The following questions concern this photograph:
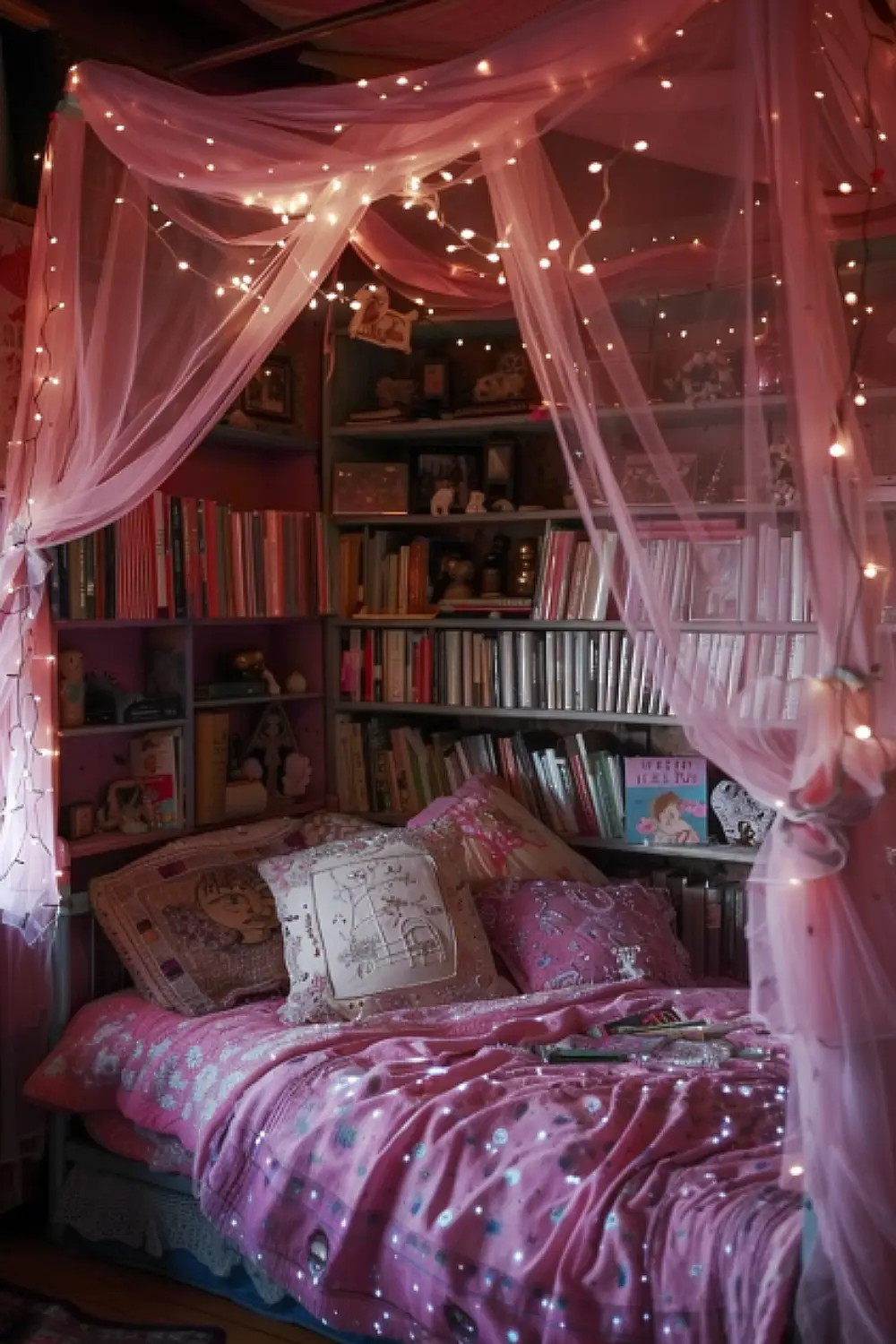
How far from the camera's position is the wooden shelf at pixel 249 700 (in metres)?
3.45

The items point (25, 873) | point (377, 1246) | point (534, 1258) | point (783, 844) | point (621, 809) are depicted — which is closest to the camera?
point (783, 844)

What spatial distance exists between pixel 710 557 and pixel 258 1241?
1.47m

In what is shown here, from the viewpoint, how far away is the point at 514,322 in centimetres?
355

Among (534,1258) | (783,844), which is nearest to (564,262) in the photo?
(783,844)

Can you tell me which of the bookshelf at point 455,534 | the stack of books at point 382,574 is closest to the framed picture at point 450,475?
the bookshelf at point 455,534

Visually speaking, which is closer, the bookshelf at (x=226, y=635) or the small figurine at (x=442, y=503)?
the bookshelf at (x=226, y=635)

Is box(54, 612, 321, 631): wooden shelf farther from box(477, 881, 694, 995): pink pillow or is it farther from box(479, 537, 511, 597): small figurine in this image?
box(477, 881, 694, 995): pink pillow

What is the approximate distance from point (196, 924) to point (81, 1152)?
56 cm

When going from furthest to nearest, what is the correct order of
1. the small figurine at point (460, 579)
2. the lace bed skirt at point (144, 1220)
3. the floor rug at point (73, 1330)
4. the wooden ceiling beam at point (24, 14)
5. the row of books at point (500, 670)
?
the small figurine at point (460, 579)
the row of books at point (500, 670)
the wooden ceiling beam at point (24, 14)
the lace bed skirt at point (144, 1220)
the floor rug at point (73, 1330)

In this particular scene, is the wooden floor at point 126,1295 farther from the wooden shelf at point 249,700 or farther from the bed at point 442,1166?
the wooden shelf at point 249,700

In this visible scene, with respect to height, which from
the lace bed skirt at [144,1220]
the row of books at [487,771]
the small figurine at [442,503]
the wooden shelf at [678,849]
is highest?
the small figurine at [442,503]

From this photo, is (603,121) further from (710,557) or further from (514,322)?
(514,322)

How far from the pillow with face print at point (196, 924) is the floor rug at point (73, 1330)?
25.0 inches

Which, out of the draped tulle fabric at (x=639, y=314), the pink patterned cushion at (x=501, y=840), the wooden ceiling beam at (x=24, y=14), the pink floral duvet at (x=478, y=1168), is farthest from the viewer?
the pink patterned cushion at (x=501, y=840)
